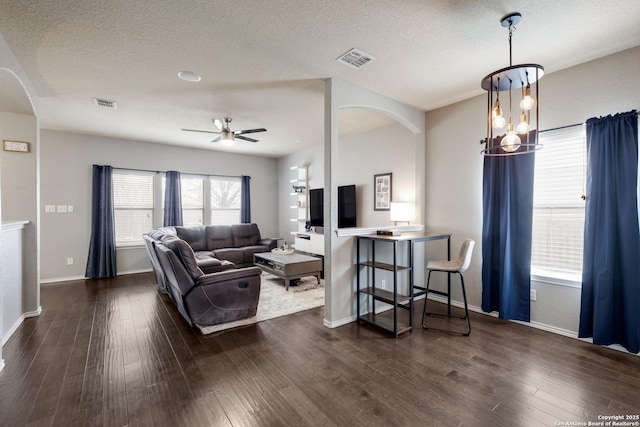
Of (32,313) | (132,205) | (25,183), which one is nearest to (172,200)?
(132,205)

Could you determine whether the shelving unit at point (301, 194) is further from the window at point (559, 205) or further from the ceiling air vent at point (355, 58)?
the window at point (559, 205)

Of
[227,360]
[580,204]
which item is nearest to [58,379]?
[227,360]

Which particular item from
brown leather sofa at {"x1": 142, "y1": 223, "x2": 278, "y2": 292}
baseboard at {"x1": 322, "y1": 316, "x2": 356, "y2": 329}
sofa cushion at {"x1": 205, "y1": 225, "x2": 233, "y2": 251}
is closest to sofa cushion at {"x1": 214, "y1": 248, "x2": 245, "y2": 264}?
brown leather sofa at {"x1": 142, "y1": 223, "x2": 278, "y2": 292}

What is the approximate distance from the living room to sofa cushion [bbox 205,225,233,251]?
4.52 feet

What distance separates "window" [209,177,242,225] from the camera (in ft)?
23.5

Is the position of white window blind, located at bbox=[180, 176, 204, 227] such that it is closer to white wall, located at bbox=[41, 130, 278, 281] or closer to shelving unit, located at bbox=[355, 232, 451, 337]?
white wall, located at bbox=[41, 130, 278, 281]

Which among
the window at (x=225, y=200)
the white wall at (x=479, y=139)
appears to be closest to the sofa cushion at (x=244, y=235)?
the window at (x=225, y=200)

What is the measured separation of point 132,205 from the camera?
6.09m

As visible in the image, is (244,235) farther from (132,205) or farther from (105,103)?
(105,103)

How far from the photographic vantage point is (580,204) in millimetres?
2979

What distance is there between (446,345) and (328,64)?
3.12 metres

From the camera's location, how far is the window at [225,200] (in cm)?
716

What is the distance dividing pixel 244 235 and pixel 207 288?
3.80m

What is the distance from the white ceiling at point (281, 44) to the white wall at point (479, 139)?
164mm
